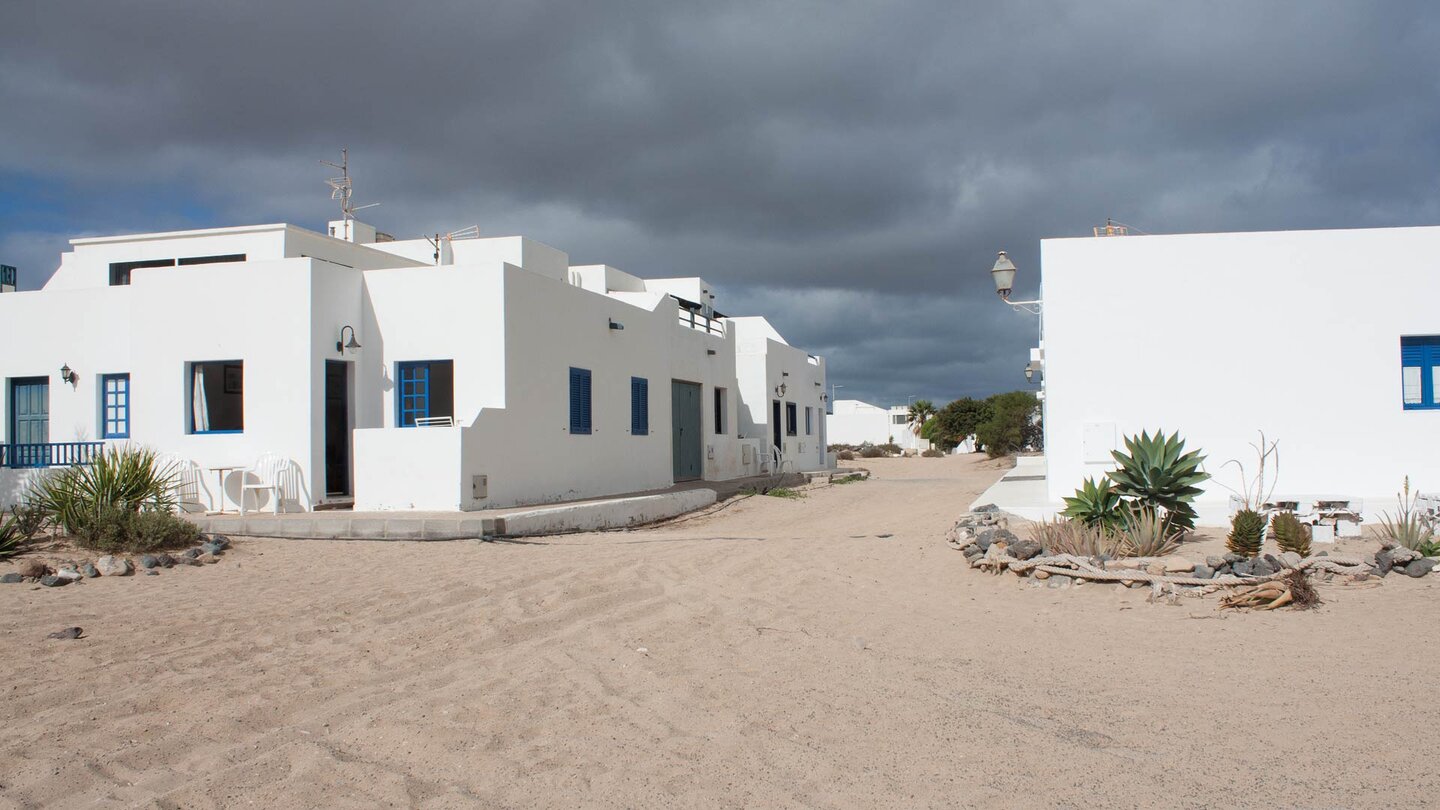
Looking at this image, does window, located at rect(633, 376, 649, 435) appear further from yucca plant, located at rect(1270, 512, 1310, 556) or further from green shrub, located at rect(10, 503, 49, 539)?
yucca plant, located at rect(1270, 512, 1310, 556)

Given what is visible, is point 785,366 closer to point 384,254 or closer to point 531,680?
point 384,254

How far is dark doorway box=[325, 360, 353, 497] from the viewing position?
15.2m

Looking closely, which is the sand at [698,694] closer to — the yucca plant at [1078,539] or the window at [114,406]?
the yucca plant at [1078,539]

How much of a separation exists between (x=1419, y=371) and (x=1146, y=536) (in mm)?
6358

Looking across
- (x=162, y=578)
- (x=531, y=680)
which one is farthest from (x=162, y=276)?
(x=531, y=680)

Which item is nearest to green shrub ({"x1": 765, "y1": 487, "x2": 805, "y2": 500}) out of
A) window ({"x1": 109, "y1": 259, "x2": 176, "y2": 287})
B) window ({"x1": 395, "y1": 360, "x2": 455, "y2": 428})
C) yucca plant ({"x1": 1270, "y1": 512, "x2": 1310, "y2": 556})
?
window ({"x1": 395, "y1": 360, "x2": 455, "y2": 428})

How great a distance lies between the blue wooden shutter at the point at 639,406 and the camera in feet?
64.1

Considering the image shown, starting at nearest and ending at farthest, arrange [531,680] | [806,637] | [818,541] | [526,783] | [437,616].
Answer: [526,783], [531,680], [806,637], [437,616], [818,541]

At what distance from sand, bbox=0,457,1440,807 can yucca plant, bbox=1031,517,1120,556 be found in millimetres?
916

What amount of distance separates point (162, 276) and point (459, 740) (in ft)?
41.8

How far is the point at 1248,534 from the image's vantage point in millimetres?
9148

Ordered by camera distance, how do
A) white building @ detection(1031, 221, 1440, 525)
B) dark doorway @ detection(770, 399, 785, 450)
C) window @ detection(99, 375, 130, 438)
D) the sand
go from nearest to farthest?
the sand → white building @ detection(1031, 221, 1440, 525) → window @ detection(99, 375, 130, 438) → dark doorway @ detection(770, 399, 785, 450)

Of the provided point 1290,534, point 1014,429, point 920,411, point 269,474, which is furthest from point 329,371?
point 920,411

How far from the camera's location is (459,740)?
4.75 meters
